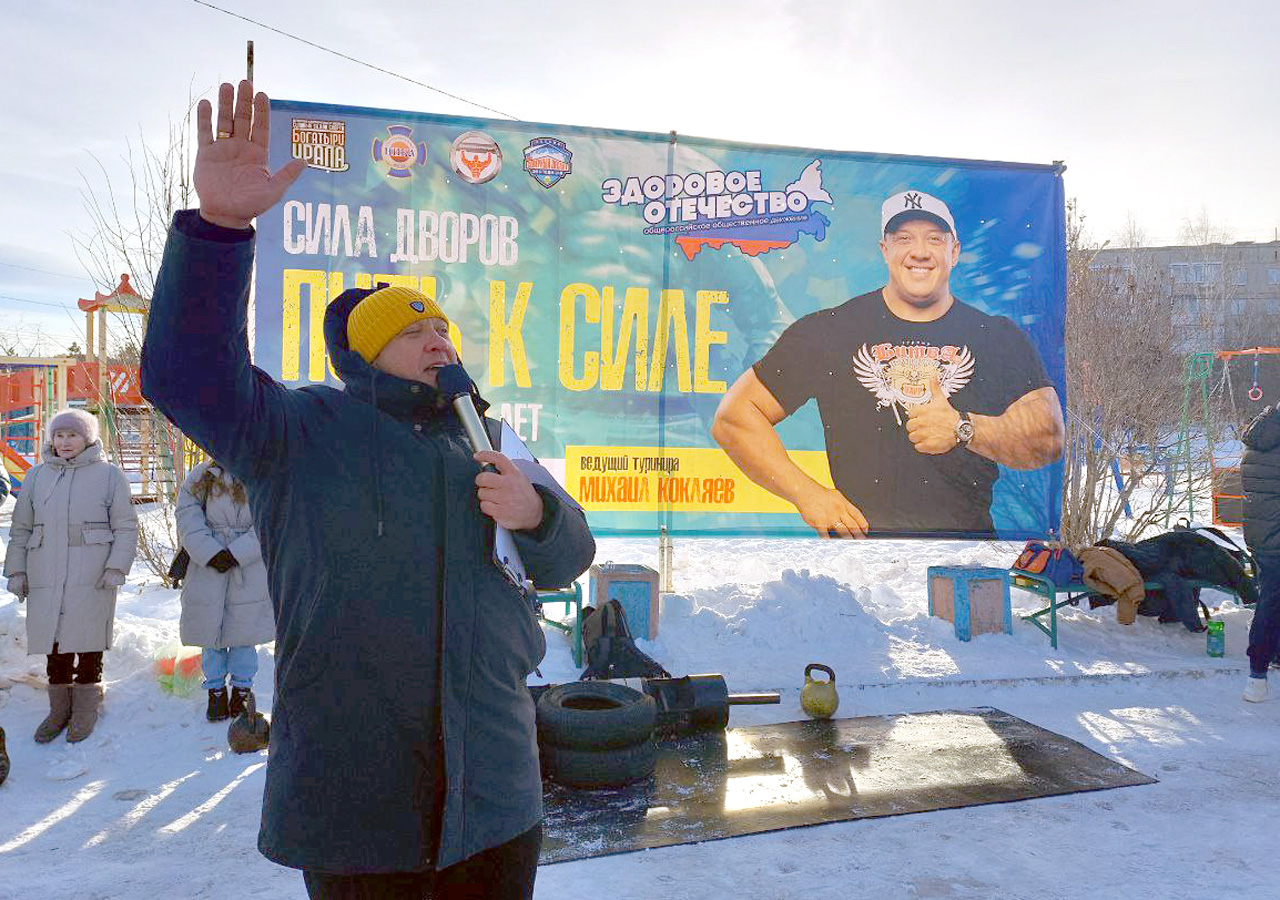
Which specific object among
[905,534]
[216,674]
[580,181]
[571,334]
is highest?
[580,181]

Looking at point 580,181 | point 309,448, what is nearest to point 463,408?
point 309,448

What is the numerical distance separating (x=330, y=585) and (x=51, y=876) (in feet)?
9.75

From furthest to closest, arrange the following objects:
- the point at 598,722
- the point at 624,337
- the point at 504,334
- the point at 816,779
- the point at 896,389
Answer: the point at 896,389 → the point at 624,337 → the point at 504,334 → the point at 816,779 → the point at 598,722

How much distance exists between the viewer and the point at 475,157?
722 cm

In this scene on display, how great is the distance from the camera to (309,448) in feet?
5.14

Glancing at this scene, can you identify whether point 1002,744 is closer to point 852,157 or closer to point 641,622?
point 641,622

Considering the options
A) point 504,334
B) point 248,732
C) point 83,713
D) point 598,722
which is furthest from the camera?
point 504,334

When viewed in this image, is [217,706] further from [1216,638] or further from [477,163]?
[1216,638]

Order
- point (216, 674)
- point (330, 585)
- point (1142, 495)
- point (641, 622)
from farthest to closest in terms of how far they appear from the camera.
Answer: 1. point (1142, 495)
2. point (641, 622)
3. point (216, 674)
4. point (330, 585)

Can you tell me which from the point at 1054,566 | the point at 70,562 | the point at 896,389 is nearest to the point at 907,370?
the point at 896,389

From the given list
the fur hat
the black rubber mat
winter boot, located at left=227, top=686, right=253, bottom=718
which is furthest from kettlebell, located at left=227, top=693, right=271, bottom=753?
the fur hat

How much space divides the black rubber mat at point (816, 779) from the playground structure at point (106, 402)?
2.94m

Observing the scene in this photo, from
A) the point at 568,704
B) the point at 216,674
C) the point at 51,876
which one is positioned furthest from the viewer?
the point at 216,674

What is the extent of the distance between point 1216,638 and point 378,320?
7875mm
